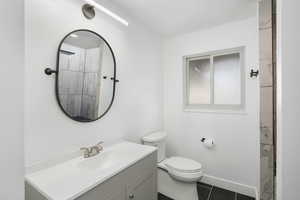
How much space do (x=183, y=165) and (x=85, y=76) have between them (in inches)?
59.8

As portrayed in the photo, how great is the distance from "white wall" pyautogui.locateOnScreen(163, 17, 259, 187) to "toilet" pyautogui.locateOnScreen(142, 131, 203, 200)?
49cm

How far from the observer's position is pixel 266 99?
55.9 inches

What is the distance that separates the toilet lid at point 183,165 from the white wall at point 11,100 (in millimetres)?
1542

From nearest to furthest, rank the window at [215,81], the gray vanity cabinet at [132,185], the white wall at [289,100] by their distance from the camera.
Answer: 1. the white wall at [289,100]
2. the gray vanity cabinet at [132,185]
3. the window at [215,81]

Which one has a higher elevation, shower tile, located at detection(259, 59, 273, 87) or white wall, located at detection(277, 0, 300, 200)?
shower tile, located at detection(259, 59, 273, 87)

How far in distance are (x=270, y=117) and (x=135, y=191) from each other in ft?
4.64

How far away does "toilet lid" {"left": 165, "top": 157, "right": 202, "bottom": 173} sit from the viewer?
5.60ft

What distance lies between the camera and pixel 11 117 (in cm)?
50

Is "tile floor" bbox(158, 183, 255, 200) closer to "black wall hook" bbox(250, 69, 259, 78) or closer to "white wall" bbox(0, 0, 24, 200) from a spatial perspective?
"black wall hook" bbox(250, 69, 259, 78)

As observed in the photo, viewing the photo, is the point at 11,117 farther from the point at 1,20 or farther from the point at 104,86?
the point at 104,86

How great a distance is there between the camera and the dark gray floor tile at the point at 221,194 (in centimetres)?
190

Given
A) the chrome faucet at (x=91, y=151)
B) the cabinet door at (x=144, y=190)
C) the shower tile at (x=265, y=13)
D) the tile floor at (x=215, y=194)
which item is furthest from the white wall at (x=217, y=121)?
the chrome faucet at (x=91, y=151)

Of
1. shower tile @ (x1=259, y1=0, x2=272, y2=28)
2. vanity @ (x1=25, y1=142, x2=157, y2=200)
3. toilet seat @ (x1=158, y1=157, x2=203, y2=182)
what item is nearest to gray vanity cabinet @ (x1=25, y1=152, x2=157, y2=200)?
vanity @ (x1=25, y1=142, x2=157, y2=200)

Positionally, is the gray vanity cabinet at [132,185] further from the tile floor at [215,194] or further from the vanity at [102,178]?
the tile floor at [215,194]
